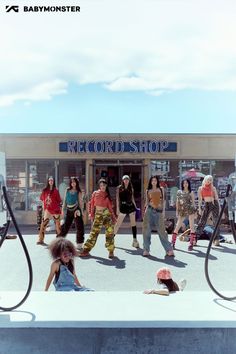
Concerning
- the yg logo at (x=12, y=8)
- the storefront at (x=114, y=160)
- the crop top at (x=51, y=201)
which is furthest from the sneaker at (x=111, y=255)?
the storefront at (x=114, y=160)

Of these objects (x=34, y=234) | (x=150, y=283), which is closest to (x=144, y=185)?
(x=34, y=234)

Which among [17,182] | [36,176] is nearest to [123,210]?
[36,176]

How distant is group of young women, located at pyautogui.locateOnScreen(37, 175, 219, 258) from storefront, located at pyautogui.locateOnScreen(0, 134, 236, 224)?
392 cm

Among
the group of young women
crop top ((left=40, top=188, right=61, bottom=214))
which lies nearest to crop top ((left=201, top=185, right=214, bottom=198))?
the group of young women

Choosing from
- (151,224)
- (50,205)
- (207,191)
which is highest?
(207,191)

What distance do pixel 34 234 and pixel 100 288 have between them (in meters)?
5.86

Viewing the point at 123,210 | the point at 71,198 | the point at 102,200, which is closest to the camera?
the point at 102,200

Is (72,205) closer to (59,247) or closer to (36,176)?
(59,247)

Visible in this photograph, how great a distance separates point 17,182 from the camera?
1406cm

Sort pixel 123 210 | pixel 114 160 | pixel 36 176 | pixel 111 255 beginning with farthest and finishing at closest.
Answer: pixel 36 176
pixel 114 160
pixel 123 210
pixel 111 255

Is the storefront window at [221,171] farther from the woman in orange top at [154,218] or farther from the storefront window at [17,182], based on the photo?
the woman in orange top at [154,218]

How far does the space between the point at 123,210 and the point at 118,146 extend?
183 inches

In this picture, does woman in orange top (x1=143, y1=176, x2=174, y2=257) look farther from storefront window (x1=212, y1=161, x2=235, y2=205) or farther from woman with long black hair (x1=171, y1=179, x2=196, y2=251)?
storefront window (x1=212, y1=161, x2=235, y2=205)

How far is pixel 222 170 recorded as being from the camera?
1373cm
